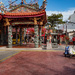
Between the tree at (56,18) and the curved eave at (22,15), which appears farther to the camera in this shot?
the tree at (56,18)

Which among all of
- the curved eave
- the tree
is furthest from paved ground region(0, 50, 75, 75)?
the tree

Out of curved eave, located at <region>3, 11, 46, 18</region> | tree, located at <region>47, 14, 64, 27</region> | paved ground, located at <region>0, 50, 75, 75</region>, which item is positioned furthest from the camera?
tree, located at <region>47, 14, 64, 27</region>

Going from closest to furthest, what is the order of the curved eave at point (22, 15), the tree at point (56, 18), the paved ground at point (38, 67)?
the paved ground at point (38, 67)
the curved eave at point (22, 15)
the tree at point (56, 18)

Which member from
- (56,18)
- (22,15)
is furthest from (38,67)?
(56,18)

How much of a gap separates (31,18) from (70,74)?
487 inches

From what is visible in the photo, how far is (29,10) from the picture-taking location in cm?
1648

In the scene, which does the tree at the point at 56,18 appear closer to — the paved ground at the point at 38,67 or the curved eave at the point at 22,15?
the curved eave at the point at 22,15

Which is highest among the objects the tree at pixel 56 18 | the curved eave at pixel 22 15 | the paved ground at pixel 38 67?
the tree at pixel 56 18

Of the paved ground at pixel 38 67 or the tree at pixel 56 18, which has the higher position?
the tree at pixel 56 18

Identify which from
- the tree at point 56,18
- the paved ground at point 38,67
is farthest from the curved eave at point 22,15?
the tree at point 56,18

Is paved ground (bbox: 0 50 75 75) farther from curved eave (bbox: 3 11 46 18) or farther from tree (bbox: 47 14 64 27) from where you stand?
tree (bbox: 47 14 64 27)

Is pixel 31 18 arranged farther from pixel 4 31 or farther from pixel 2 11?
pixel 4 31

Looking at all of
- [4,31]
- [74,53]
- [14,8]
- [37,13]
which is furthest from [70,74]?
[4,31]

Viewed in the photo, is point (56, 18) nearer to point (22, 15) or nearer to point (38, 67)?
point (22, 15)
